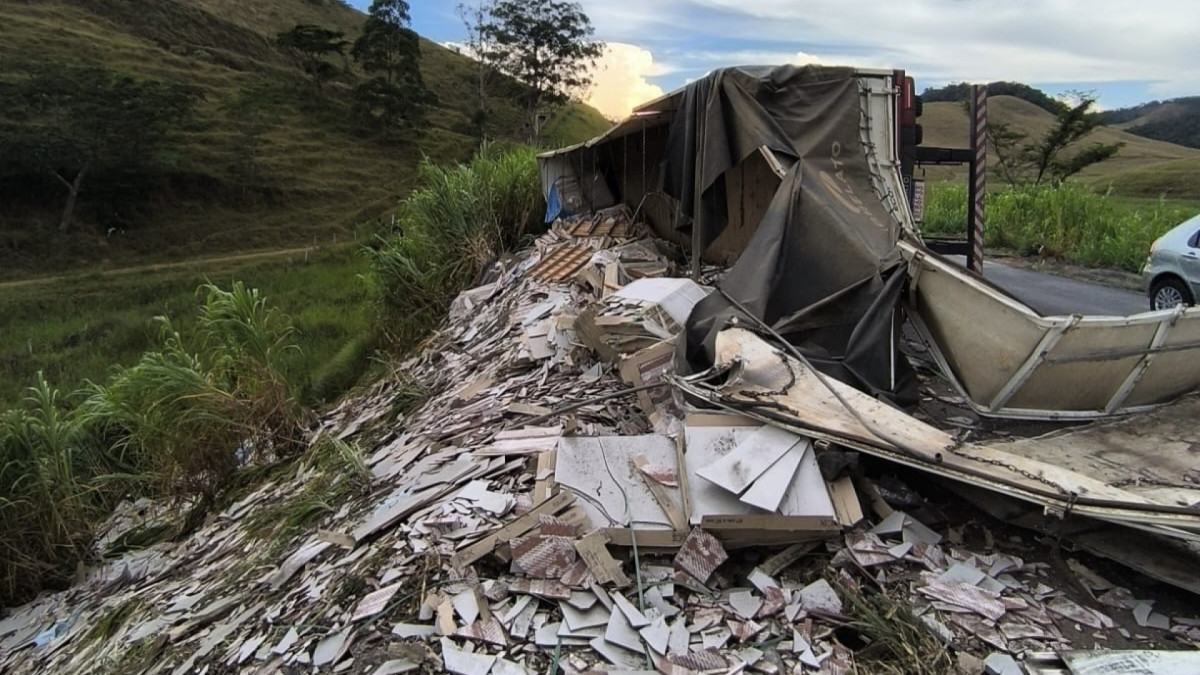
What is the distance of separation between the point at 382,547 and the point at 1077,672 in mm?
2679

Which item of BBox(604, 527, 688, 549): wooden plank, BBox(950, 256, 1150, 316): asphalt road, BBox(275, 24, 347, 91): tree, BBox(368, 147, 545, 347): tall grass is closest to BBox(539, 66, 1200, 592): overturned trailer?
BBox(604, 527, 688, 549): wooden plank

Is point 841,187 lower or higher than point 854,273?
higher

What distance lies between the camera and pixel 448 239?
9.64m

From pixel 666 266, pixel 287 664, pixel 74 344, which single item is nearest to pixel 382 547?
pixel 287 664

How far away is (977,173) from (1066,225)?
785cm

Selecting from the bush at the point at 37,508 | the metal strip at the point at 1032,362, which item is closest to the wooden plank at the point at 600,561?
the metal strip at the point at 1032,362

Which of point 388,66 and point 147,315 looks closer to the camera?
point 147,315

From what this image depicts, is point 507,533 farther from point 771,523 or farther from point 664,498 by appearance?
point 771,523

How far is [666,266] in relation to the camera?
712cm

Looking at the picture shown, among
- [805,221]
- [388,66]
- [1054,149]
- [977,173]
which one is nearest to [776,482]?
[805,221]

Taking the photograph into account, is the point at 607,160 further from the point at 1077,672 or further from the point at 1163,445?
the point at 1077,672

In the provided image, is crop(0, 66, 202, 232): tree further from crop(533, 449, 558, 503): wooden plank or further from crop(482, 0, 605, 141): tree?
crop(533, 449, 558, 503): wooden plank

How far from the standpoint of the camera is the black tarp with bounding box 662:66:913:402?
412cm

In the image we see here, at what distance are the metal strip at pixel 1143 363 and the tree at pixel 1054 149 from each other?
19624 mm
